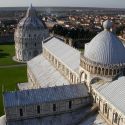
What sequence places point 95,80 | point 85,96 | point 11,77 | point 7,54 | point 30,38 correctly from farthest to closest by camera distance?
point 7,54 → point 30,38 → point 11,77 → point 85,96 → point 95,80

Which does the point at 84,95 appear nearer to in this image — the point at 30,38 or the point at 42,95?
the point at 42,95

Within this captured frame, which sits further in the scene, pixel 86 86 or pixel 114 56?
pixel 86 86

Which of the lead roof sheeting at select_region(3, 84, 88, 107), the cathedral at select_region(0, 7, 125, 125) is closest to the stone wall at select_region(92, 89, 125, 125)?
the cathedral at select_region(0, 7, 125, 125)

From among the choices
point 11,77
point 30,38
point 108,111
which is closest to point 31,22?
point 30,38

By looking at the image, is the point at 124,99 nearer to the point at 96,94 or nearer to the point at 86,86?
the point at 96,94

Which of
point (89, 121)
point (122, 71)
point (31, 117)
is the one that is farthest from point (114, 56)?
point (31, 117)

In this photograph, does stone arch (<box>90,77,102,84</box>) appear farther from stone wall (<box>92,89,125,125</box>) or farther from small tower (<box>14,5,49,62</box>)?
small tower (<box>14,5,49,62</box>)
